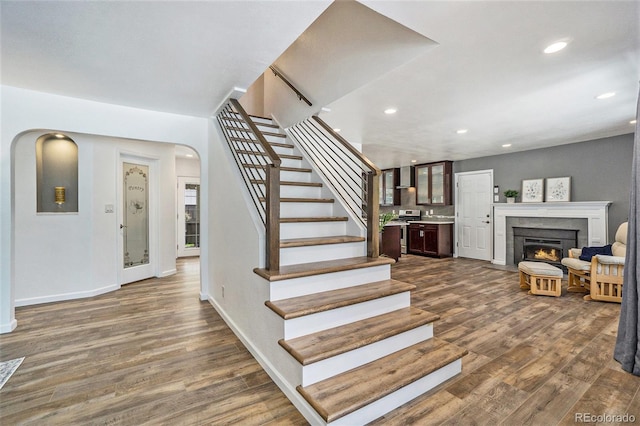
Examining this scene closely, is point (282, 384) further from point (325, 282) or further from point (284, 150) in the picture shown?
point (284, 150)

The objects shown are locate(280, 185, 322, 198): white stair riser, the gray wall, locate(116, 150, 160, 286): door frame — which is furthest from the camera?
the gray wall

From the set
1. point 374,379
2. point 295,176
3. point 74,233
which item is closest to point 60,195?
point 74,233

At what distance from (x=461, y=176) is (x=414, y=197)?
149cm

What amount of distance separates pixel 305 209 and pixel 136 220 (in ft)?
11.4

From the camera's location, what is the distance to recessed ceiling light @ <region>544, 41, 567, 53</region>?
84.1 inches

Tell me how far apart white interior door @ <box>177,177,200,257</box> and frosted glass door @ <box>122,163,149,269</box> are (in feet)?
8.29

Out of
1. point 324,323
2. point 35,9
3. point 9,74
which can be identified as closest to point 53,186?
point 9,74

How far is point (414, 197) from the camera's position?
836 cm

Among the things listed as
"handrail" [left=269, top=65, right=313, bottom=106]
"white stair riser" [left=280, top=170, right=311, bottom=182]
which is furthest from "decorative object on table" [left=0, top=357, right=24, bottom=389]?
"handrail" [left=269, top=65, right=313, bottom=106]

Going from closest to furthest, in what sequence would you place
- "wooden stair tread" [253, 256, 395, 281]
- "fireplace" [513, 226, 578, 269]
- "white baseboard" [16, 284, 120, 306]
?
"wooden stair tread" [253, 256, 395, 281] → "white baseboard" [16, 284, 120, 306] → "fireplace" [513, 226, 578, 269]

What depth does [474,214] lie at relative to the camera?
698 centimetres

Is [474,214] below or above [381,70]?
below

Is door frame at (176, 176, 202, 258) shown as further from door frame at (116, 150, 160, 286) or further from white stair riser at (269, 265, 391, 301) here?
white stair riser at (269, 265, 391, 301)

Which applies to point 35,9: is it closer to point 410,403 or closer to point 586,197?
point 410,403
